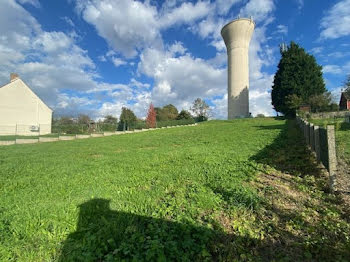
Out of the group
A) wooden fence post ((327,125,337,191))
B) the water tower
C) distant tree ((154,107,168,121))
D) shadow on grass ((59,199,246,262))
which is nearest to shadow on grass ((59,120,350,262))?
shadow on grass ((59,199,246,262))

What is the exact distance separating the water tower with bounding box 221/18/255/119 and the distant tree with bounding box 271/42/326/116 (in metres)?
6.24

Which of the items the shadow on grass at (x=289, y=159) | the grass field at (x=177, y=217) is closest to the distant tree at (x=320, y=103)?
the shadow on grass at (x=289, y=159)

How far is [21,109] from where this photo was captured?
98.9 feet

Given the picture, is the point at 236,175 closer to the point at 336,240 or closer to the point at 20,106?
the point at 336,240

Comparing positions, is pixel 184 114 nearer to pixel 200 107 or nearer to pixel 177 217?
pixel 200 107

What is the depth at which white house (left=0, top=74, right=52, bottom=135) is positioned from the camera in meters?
28.4

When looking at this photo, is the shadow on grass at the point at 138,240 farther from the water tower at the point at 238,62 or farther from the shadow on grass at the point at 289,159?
the water tower at the point at 238,62

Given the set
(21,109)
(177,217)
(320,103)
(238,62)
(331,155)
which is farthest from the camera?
(238,62)

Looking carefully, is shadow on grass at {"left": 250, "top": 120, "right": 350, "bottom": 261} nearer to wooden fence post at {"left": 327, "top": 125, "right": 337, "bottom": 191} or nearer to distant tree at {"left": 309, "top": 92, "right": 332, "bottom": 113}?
wooden fence post at {"left": 327, "top": 125, "right": 337, "bottom": 191}

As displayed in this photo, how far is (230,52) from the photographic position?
38.4 m

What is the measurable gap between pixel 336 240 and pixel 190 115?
51.6 metres

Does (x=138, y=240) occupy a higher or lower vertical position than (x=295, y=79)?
lower

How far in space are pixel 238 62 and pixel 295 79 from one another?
1107 cm

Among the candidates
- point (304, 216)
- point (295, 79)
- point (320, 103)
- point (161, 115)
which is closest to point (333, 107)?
point (320, 103)
